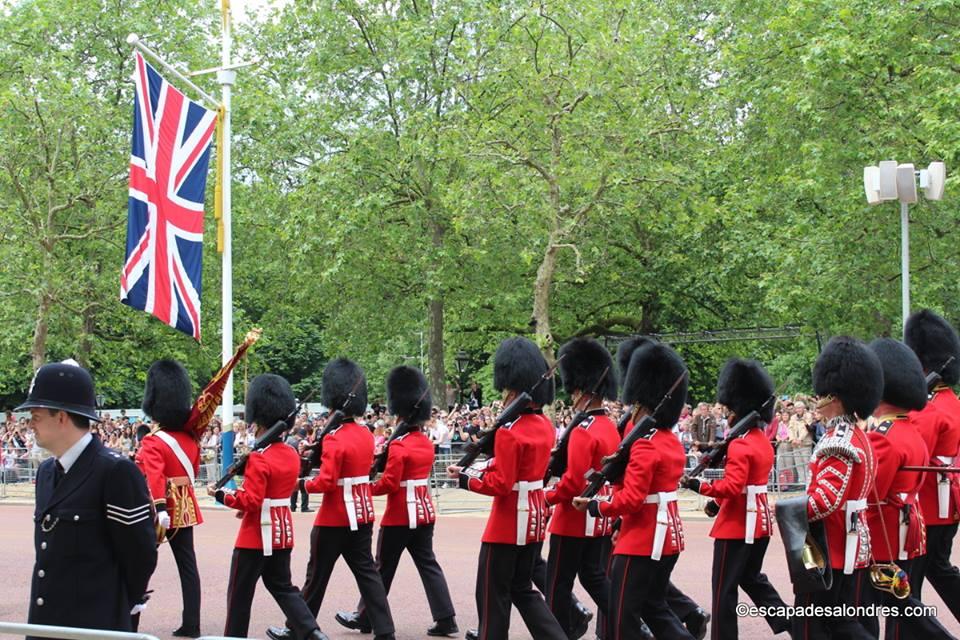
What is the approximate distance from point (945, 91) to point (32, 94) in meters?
17.7

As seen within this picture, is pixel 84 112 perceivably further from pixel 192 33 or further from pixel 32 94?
pixel 192 33

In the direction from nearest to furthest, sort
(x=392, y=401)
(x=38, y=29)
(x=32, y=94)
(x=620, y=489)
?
(x=620, y=489), (x=392, y=401), (x=32, y=94), (x=38, y=29)

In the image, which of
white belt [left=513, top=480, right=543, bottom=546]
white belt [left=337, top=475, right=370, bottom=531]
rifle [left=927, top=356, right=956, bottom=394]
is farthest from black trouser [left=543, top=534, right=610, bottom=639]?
rifle [left=927, top=356, right=956, bottom=394]

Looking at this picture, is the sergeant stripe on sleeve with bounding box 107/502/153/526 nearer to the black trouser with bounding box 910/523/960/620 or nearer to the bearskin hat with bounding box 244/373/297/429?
the bearskin hat with bounding box 244/373/297/429

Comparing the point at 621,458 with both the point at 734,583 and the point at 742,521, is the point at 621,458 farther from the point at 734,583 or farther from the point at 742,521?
the point at 734,583

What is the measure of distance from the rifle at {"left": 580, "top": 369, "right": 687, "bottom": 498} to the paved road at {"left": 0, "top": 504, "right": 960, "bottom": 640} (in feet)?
6.41

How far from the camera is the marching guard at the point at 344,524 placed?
8.23 meters

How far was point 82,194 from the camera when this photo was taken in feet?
88.7

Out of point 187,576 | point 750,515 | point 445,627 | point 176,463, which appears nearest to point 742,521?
point 750,515

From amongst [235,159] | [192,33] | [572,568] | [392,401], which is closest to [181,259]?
[392,401]

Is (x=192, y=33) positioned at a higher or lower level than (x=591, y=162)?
higher

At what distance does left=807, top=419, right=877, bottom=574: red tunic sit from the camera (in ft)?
19.1

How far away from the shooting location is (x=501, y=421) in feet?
24.0

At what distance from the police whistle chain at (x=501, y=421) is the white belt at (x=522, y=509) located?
0.33 metres
